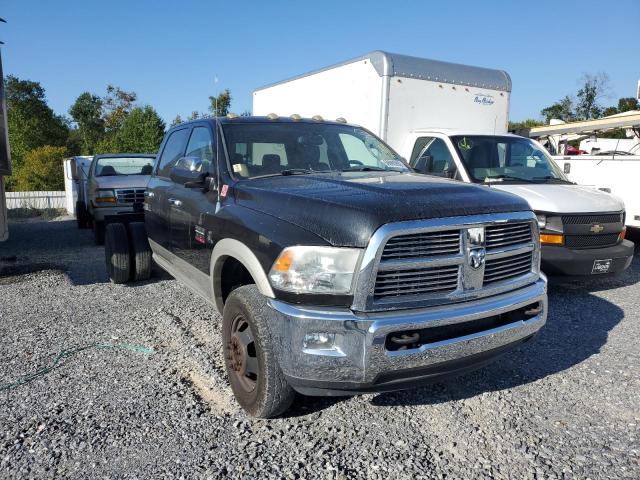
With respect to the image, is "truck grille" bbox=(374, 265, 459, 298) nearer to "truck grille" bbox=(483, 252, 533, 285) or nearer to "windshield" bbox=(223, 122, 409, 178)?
"truck grille" bbox=(483, 252, 533, 285)

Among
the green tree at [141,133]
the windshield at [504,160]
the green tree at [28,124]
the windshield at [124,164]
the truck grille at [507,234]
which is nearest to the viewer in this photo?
the truck grille at [507,234]

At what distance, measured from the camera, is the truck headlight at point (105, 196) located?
9648 millimetres

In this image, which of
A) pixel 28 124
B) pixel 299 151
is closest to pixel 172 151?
pixel 299 151

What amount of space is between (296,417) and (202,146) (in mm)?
2391

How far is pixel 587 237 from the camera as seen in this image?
5.75 meters

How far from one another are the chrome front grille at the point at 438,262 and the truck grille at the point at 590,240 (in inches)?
117

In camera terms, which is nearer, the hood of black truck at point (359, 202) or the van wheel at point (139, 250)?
the hood of black truck at point (359, 202)

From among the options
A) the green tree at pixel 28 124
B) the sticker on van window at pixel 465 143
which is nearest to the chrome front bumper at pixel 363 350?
the sticker on van window at pixel 465 143

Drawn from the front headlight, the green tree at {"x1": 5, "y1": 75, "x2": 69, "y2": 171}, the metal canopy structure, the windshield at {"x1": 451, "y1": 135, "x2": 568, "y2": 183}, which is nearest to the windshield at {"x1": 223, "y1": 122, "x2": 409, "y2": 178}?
the front headlight

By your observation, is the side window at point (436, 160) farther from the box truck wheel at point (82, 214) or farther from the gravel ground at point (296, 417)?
Answer: the box truck wheel at point (82, 214)

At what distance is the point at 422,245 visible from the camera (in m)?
2.69

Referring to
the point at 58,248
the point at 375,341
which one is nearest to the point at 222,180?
the point at 375,341

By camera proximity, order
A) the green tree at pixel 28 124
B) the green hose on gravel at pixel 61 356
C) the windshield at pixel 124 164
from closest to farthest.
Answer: the green hose on gravel at pixel 61 356
the windshield at pixel 124 164
the green tree at pixel 28 124

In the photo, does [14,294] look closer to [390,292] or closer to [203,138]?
[203,138]
